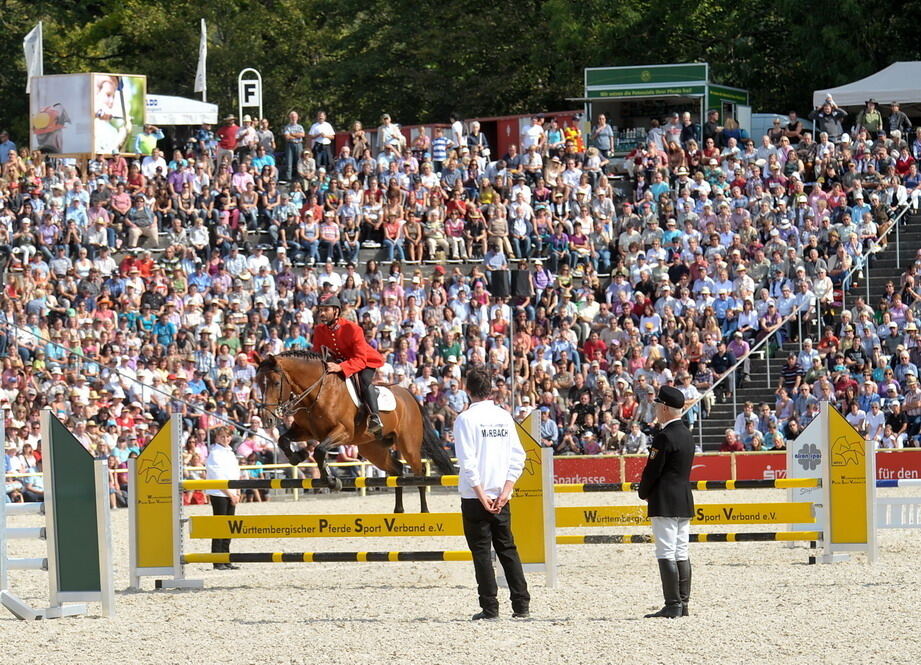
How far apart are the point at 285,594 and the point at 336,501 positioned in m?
11.4

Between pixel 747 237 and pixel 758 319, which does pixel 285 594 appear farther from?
pixel 747 237

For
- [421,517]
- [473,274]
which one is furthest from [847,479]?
[473,274]

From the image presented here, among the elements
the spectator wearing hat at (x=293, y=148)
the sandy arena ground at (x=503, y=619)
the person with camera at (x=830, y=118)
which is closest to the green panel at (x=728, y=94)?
the person with camera at (x=830, y=118)

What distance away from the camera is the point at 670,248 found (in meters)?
30.4

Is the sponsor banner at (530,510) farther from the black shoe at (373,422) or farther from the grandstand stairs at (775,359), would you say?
the grandstand stairs at (775,359)

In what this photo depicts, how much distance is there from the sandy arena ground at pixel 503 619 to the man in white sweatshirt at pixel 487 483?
25cm

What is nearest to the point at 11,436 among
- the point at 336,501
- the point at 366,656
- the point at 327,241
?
the point at 336,501

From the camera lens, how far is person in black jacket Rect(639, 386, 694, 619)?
11.6 m

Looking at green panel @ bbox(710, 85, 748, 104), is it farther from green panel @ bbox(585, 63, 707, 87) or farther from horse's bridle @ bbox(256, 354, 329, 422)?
horse's bridle @ bbox(256, 354, 329, 422)

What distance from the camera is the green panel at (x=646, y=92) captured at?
3559 centimetres

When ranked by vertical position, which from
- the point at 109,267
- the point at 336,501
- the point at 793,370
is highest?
the point at 109,267

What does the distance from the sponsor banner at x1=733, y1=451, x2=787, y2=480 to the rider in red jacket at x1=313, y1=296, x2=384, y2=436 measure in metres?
8.93

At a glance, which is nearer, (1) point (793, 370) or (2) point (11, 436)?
(2) point (11, 436)

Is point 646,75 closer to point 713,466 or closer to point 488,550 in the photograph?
point 713,466
